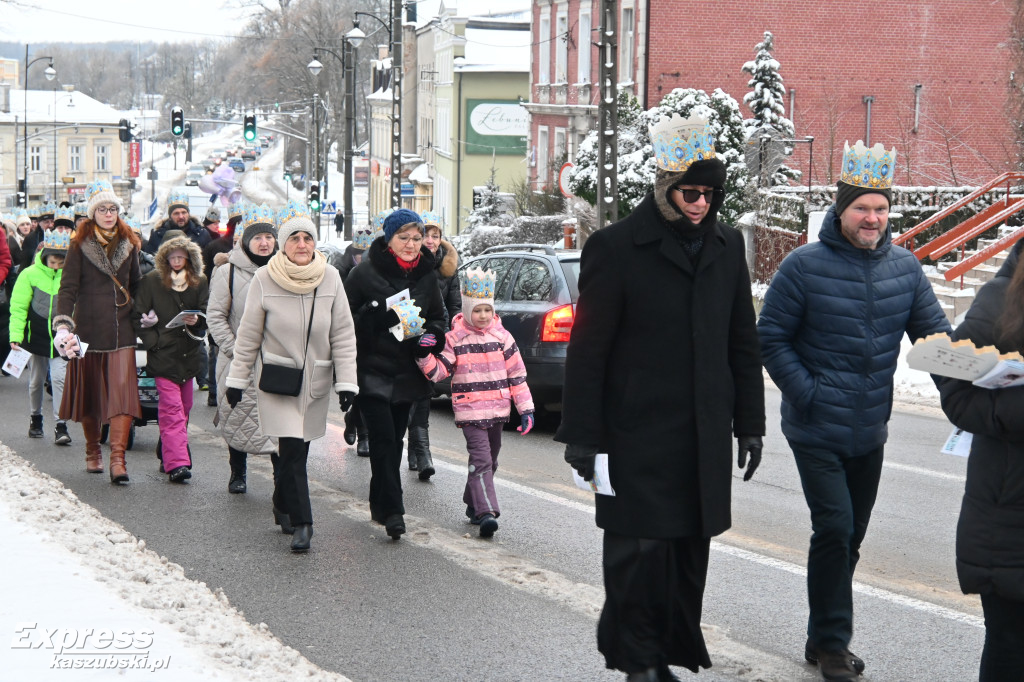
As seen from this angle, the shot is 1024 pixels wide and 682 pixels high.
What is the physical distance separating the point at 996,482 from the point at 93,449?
762 cm

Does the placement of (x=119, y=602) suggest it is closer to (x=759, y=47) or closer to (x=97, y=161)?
(x=759, y=47)

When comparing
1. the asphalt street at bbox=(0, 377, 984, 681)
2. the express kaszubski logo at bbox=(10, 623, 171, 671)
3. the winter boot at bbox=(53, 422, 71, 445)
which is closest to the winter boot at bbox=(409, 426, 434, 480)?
the asphalt street at bbox=(0, 377, 984, 681)

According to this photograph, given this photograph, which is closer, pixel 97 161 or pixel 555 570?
pixel 555 570

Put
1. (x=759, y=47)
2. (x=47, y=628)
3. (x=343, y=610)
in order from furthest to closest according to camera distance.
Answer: (x=759, y=47)
(x=343, y=610)
(x=47, y=628)

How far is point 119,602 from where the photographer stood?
576 cm

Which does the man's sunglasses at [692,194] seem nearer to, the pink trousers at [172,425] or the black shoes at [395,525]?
the black shoes at [395,525]

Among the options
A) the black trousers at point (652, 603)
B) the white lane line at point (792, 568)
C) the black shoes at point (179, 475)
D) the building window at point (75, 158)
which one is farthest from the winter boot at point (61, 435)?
the building window at point (75, 158)

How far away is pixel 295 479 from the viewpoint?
7.76m

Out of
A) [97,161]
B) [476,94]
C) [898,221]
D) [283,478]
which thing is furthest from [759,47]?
[97,161]

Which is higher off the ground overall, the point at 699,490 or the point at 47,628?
the point at 699,490

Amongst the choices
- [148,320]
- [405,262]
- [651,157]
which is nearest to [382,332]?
[405,262]

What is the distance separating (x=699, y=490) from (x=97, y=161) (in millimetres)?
126096

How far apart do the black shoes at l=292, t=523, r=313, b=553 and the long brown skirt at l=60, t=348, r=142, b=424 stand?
2.67m

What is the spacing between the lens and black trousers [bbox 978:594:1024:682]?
13.6ft
